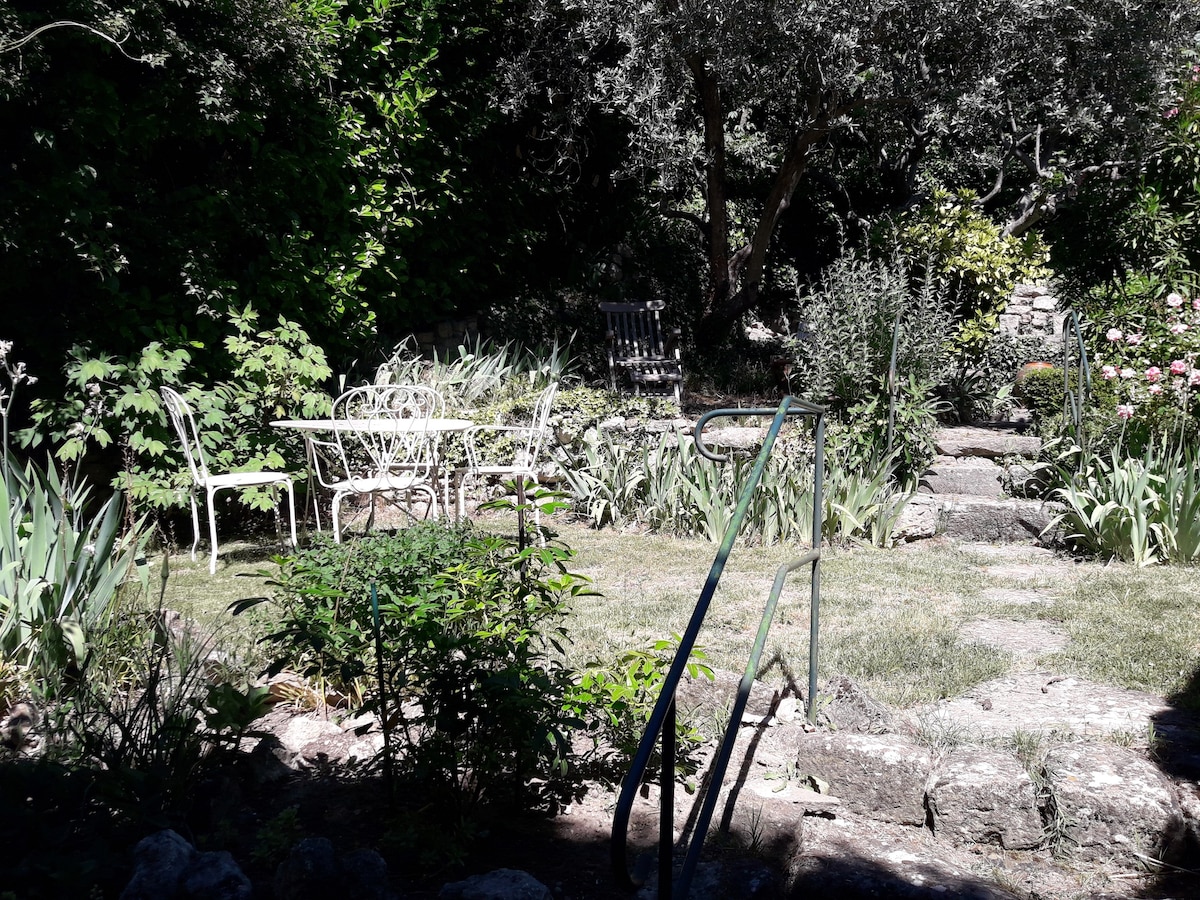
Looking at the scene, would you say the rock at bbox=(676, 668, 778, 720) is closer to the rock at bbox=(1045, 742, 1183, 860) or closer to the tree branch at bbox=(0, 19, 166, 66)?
the rock at bbox=(1045, 742, 1183, 860)

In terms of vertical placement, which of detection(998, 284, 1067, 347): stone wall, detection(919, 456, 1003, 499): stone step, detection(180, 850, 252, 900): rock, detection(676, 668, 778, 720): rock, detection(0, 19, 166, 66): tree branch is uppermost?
detection(0, 19, 166, 66): tree branch

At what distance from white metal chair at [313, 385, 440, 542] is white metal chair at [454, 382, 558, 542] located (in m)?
0.27

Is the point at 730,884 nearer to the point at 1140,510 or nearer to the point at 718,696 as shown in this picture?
the point at 718,696

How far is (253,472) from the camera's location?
206 inches

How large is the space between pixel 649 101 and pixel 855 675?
5641mm

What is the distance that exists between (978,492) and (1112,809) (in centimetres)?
406

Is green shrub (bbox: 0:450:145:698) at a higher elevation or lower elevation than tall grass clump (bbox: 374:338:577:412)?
lower

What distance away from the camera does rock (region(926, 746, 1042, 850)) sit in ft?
7.24

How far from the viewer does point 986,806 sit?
2.23 meters

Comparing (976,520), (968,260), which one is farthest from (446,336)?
(976,520)

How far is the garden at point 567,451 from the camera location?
220 cm

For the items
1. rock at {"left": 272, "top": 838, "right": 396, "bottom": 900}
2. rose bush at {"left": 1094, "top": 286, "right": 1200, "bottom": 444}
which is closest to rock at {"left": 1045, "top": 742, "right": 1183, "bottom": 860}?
rock at {"left": 272, "top": 838, "right": 396, "bottom": 900}

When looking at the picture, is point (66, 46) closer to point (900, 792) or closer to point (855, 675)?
point (855, 675)

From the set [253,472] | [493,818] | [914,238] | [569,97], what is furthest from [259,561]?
[914,238]
